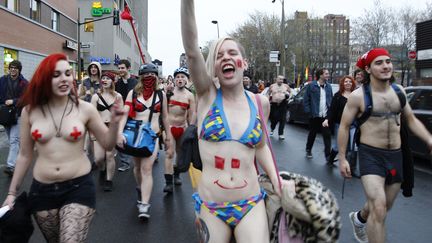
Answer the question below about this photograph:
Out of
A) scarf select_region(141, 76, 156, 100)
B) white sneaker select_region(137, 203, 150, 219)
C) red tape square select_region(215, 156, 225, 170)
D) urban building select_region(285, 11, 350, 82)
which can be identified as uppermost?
urban building select_region(285, 11, 350, 82)

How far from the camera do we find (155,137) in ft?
18.6

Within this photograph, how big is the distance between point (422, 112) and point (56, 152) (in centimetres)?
791

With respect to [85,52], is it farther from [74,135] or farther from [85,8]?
[74,135]

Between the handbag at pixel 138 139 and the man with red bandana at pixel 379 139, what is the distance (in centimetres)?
242

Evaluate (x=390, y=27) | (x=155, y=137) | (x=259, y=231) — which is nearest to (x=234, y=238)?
(x=259, y=231)

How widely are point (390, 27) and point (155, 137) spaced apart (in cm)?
4344

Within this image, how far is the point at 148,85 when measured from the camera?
19.1 ft

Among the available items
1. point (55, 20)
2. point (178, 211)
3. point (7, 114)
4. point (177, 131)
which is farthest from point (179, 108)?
point (55, 20)

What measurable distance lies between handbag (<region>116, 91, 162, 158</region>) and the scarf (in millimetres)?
435

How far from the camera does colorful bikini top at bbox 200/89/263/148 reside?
271 cm

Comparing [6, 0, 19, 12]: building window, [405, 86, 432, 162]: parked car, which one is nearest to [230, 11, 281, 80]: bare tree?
[6, 0, 19, 12]: building window

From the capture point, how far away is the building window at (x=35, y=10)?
91.5 feet

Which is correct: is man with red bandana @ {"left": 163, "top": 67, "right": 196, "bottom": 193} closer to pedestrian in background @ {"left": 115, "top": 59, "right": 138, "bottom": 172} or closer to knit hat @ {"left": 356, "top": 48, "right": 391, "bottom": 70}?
pedestrian in background @ {"left": 115, "top": 59, "right": 138, "bottom": 172}

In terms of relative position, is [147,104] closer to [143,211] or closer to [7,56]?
[143,211]
